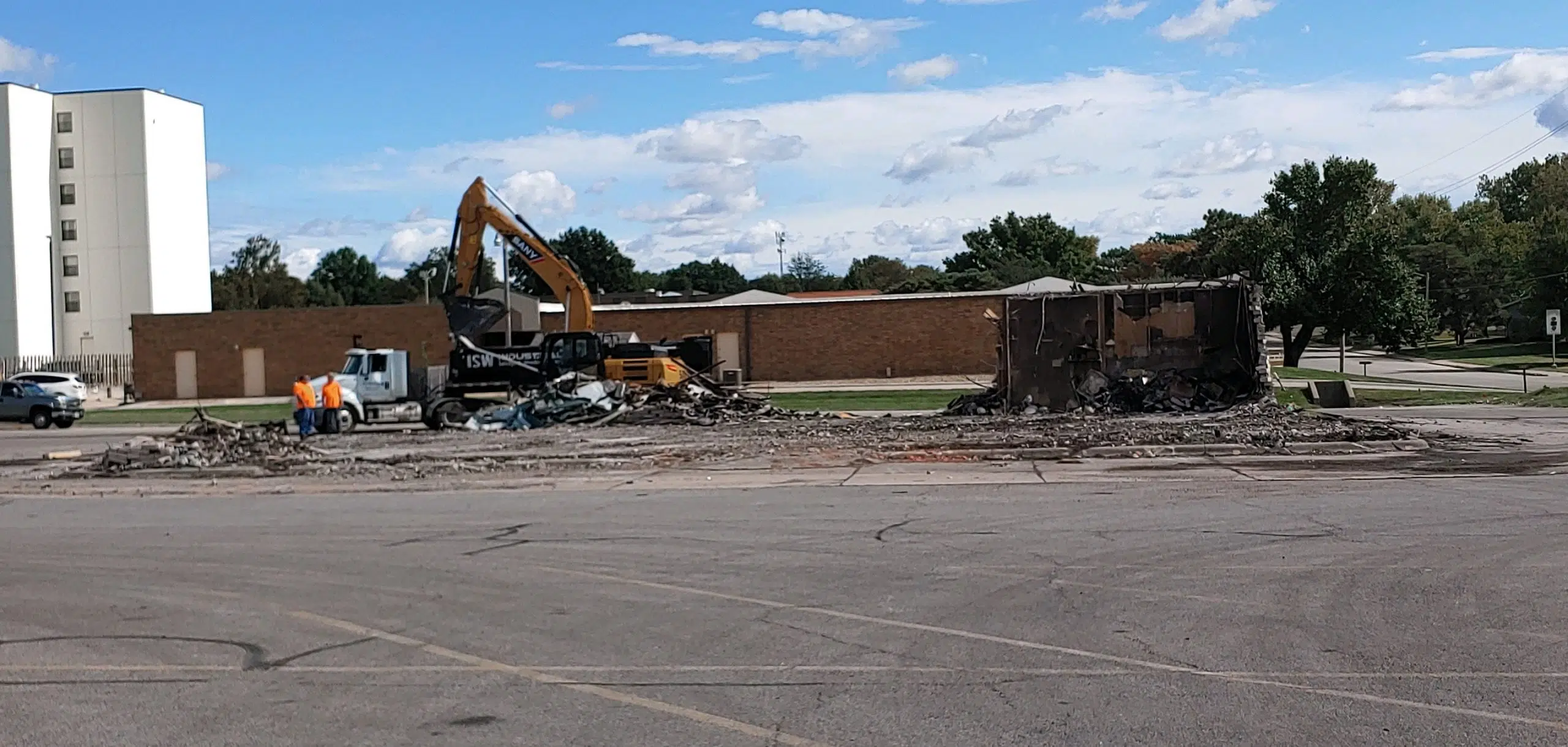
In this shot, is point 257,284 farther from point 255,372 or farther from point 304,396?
point 304,396

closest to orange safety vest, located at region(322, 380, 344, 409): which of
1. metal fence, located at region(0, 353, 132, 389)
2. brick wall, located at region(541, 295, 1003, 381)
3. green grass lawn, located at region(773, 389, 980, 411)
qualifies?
green grass lawn, located at region(773, 389, 980, 411)

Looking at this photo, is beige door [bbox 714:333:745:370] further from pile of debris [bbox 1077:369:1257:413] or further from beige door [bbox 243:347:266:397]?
pile of debris [bbox 1077:369:1257:413]

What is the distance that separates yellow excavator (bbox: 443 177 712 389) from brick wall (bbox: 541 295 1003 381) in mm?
18310

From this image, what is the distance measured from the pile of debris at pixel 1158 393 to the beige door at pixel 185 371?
4252 centimetres

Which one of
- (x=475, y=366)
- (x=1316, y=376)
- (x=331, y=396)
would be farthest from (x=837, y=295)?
(x=331, y=396)

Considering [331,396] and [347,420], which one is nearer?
[331,396]

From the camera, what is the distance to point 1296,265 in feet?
224

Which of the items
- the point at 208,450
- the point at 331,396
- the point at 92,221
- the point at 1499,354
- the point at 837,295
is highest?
the point at 92,221

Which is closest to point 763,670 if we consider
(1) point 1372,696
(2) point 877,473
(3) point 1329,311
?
(1) point 1372,696

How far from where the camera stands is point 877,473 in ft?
68.9

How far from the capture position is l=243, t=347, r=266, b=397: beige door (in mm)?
60375

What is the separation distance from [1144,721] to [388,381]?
103 ft

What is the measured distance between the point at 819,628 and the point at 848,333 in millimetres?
50051

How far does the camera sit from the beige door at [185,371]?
60.8 meters
